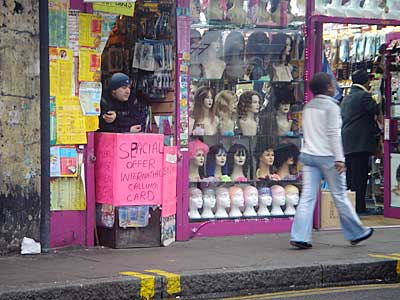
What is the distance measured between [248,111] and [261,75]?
45 centimetres

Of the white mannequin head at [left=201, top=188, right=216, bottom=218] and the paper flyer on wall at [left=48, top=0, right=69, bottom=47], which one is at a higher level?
the paper flyer on wall at [left=48, top=0, right=69, bottom=47]

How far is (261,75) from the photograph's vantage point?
10562 millimetres

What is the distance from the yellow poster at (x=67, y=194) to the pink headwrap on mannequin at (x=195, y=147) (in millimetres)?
1423

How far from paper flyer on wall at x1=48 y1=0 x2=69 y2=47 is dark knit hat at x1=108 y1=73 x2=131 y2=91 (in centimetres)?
72

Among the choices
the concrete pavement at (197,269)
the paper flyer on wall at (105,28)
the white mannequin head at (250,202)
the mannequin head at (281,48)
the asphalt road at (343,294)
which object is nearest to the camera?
the concrete pavement at (197,269)

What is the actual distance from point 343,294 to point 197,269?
125 centimetres

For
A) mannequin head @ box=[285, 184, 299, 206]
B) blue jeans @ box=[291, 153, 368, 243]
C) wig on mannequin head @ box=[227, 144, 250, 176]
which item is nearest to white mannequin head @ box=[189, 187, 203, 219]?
wig on mannequin head @ box=[227, 144, 250, 176]

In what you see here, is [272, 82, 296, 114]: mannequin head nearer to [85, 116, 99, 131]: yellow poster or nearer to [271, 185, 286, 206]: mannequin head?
[271, 185, 286, 206]: mannequin head

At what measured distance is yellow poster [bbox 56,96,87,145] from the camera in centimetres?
894

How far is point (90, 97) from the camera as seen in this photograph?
915 cm

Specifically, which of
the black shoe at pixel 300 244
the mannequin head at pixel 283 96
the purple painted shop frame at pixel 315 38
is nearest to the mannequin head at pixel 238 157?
the mannequin head at pixel 283 96

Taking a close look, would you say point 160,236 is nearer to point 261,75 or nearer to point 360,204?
point 261,75

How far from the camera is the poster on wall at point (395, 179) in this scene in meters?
11.9

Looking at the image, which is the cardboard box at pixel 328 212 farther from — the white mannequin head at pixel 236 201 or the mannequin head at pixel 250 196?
the white mannequin head at pixel 236 201
